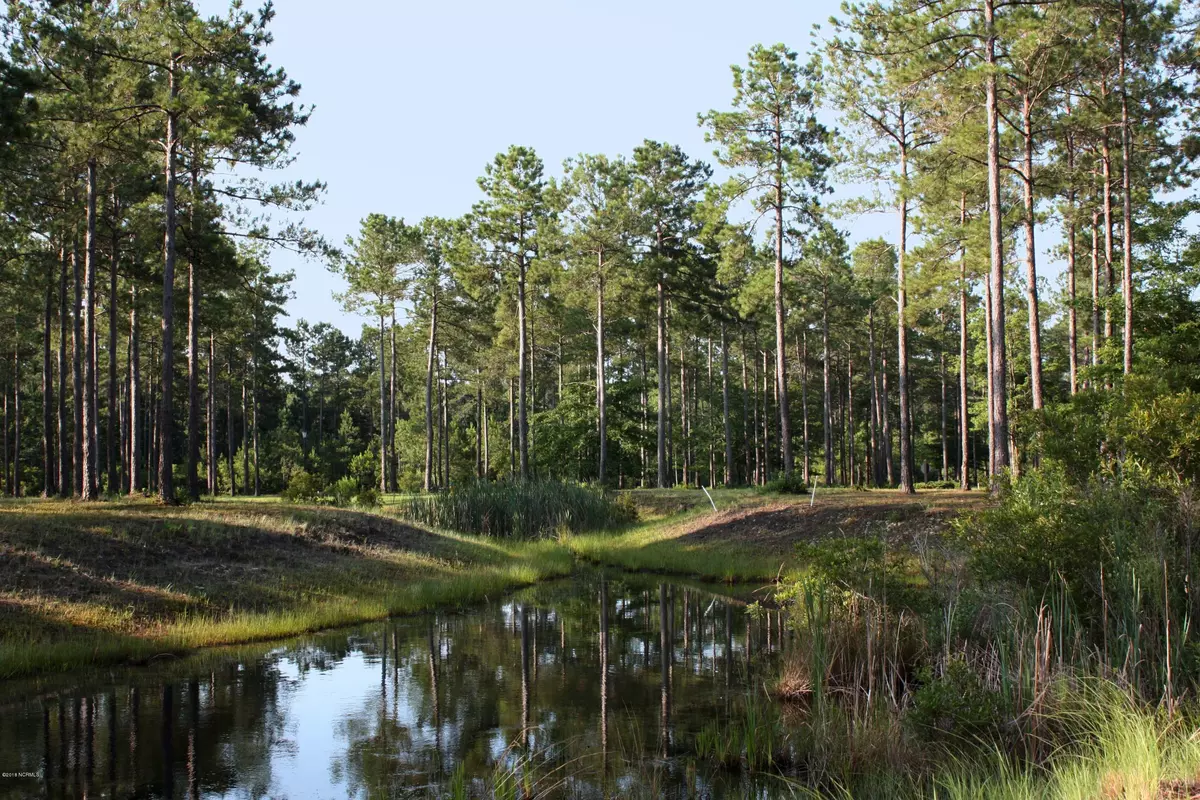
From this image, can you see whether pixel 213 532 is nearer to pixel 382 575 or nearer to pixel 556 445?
pixel 382 575

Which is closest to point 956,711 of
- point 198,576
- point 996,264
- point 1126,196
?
point 198,576

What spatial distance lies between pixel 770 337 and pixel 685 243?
1455cm

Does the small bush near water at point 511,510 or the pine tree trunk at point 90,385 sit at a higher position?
the pine tree trunk at point 90,385

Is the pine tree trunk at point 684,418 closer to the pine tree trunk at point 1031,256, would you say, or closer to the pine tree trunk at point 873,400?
the pine tree trunk at point 873,400

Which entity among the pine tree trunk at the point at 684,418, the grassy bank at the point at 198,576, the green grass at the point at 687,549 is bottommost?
the green grass at the point at 687,549

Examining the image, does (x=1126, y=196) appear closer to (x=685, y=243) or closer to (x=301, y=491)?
(x=685, y=243)

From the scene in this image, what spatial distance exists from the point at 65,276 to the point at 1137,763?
112ft

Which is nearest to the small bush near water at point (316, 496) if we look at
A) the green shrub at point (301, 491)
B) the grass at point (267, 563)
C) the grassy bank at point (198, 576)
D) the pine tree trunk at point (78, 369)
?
the green shrub at point (301, 491)

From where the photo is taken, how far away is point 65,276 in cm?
3142

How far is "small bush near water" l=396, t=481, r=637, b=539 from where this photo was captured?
2788 cm

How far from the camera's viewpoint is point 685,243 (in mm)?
42438

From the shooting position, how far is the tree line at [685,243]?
21.8 m

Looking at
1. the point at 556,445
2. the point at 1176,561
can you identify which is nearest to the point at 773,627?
the point at 1176,561

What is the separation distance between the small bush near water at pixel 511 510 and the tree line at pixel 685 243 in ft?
21.9
